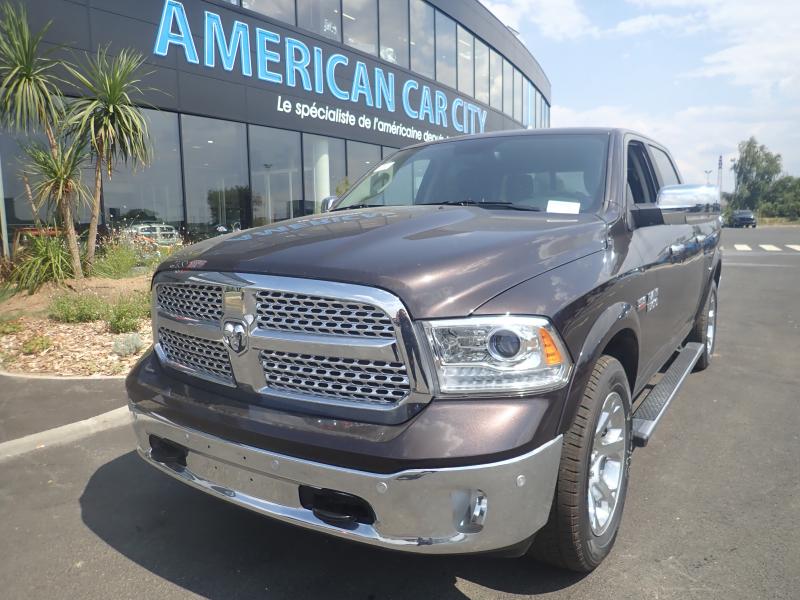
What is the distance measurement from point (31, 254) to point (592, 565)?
7655 millimetres

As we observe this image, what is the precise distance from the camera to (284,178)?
48.8 ft

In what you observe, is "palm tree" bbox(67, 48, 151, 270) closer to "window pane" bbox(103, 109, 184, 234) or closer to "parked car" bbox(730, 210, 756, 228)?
"window pane" bbox(103, 109, 184, 234)

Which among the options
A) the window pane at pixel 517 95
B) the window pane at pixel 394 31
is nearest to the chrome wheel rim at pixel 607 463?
the window pane at pixel 394 31

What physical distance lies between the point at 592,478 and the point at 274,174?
13389 mm

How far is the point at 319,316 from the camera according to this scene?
6.49 feet

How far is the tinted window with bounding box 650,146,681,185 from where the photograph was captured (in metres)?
4.26

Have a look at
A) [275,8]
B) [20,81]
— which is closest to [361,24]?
[275,8]

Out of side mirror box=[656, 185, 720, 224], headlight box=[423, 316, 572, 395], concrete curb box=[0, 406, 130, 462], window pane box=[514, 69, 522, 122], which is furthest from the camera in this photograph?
window pane box=[514, 69, 522, 122]

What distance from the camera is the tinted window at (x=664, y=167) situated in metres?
4.26

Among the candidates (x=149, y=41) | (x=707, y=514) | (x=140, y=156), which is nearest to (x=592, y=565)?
(x=707, y=514)

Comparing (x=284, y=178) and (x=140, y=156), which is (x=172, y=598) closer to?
(x=140, y=156)

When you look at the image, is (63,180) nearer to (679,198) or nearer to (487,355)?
(679,198)

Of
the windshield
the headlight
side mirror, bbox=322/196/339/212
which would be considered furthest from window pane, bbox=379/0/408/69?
the headlight

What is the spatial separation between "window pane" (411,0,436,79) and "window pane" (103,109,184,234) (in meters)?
9.61
